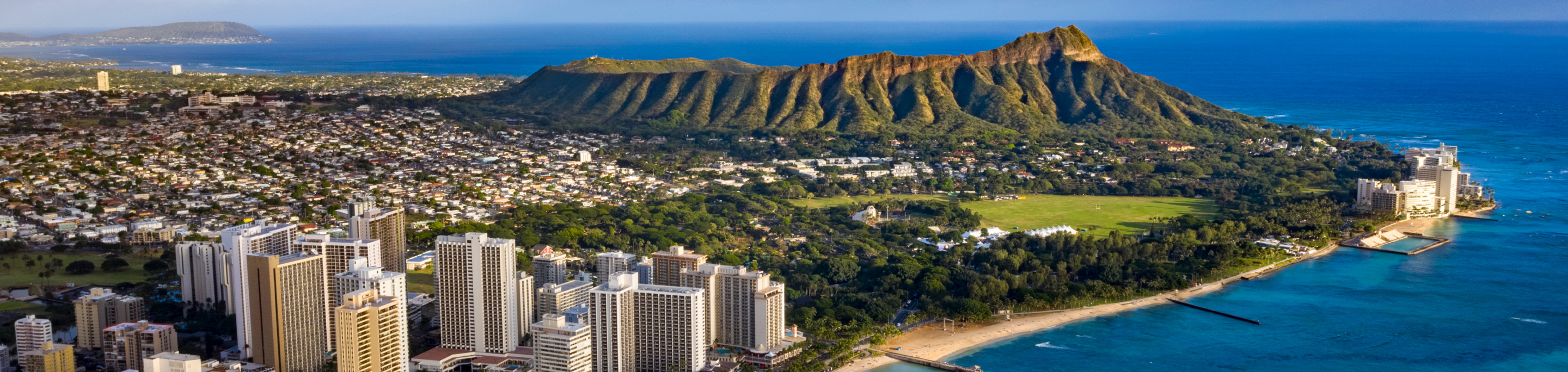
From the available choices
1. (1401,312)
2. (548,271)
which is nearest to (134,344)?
(548,271)

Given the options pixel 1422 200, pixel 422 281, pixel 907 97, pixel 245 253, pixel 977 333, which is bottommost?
pixel 977 333

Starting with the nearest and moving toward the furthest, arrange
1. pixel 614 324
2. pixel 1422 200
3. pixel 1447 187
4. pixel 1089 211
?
pixel 614 324
pixel 1422 200
pixel 1089 211
pixel 1447 187

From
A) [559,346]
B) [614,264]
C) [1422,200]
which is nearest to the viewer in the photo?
[559,346]

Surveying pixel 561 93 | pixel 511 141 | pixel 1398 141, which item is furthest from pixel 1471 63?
pixel 511 141

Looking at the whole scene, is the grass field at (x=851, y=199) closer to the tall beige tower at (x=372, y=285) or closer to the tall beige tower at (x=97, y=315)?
the tall beige tower at (x=372, y=285)

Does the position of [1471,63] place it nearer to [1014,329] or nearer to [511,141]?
[511,141]

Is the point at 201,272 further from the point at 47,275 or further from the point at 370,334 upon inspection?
the point at 370,334

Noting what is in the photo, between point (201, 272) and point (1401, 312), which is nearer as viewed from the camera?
point (201, 272)
